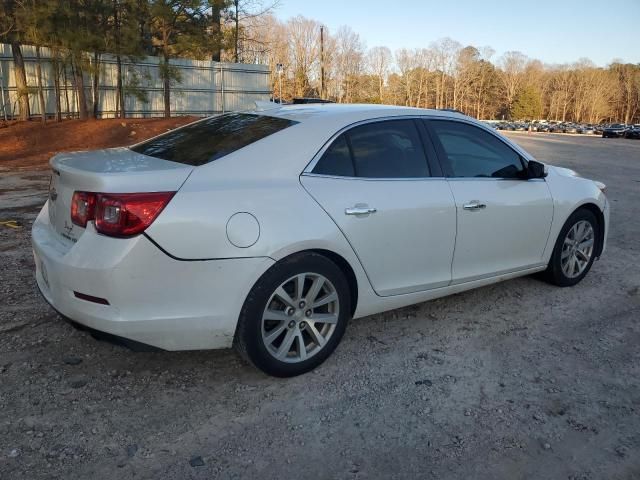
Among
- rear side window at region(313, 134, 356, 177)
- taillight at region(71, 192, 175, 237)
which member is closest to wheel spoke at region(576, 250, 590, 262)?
rear side window at region(313, 134, 356, 177)

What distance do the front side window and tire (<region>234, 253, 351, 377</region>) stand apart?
4.42 ft

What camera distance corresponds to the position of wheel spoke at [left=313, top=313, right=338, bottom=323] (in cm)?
323

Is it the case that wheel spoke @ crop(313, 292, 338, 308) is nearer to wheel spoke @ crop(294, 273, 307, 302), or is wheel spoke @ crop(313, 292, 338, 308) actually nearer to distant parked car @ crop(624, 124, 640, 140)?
wheel spoke @ crop(294, 273, 307, 302)

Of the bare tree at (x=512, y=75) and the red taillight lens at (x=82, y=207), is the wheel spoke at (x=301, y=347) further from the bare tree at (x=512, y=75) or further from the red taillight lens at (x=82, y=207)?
the bare tree at (x=512, y=75)

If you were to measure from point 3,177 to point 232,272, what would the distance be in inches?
388

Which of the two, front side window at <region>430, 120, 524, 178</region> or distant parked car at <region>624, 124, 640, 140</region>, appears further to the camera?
distant parked car at <region>624, 124, 640, 140</region>

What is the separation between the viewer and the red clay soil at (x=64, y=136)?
14.5m

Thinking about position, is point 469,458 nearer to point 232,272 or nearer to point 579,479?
point 579,479

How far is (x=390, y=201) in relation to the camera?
3.43 metres

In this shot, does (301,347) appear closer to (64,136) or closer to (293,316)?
(293,316)

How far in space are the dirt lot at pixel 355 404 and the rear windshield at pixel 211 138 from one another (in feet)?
4.17

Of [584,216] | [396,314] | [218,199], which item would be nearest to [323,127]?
[218,199]

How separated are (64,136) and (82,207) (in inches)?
602

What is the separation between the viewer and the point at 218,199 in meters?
2.81
